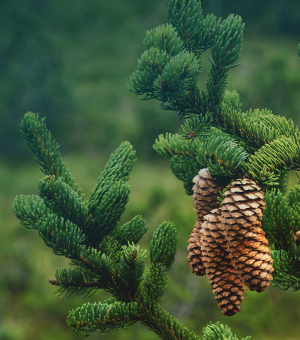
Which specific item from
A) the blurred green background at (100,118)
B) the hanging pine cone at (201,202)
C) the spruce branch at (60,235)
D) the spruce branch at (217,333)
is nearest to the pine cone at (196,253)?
the hanging pine cone at (201,202)

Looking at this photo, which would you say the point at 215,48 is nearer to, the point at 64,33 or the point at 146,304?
the point at 146,304

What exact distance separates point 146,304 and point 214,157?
12.6 inches

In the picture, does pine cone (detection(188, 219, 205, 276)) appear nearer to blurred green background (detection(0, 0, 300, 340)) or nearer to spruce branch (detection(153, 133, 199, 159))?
spruce branch (detection(153, 133, 199, 159))

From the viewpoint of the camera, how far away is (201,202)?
24.1 inches

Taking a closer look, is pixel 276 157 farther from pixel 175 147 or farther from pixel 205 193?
pixel 175 147

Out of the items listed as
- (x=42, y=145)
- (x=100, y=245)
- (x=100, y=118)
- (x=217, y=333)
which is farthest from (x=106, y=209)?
(x=100, y=118)

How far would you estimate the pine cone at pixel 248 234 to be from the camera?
501mm

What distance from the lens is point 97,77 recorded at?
9695mm

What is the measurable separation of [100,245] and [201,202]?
24cm

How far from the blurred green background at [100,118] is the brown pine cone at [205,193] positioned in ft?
6.84

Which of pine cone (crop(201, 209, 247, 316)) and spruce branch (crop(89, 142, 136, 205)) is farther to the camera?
spruce branch (crop(89, 142, 136, 205))

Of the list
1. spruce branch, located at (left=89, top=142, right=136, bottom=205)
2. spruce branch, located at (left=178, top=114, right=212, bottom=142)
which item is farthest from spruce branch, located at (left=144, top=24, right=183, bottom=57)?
spruce branch, located at (left=89, top=142, right=136, bottom=205)

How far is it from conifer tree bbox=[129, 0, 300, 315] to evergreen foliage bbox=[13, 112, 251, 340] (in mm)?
105

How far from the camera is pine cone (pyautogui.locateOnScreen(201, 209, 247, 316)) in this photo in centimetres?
54
